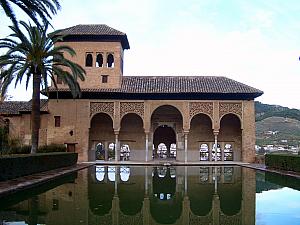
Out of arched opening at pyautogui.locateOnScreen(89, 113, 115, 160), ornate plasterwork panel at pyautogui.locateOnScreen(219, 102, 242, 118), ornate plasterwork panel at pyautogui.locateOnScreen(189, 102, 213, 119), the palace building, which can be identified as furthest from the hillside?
arched opening at pyautogui.locateOnScreen(89, 113, 115, 160)

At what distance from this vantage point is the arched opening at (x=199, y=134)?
3164cm

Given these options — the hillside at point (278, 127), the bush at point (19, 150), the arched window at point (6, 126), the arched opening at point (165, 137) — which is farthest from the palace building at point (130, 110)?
the hillside at point (278, 127)

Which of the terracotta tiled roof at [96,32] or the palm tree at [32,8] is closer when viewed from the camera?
the palm tree at [32,8]

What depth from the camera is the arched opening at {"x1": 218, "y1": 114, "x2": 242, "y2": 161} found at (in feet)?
103

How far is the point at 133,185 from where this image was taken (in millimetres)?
14438

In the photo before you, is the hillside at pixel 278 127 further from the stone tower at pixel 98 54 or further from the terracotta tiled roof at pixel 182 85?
the stone tower at pixel 98 54

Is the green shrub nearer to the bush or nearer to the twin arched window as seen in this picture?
the bush

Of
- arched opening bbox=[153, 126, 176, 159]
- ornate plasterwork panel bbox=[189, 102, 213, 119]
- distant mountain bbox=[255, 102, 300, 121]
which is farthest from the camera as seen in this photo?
distant mountain bbox=[255, 102, 300, 121]

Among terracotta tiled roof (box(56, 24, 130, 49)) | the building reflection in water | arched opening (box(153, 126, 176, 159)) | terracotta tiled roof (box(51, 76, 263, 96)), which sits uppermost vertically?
terracotta tiled roof (box(56, 24, 130, 49))

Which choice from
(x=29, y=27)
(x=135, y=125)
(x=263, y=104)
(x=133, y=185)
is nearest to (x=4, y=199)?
(x=133, y=185)

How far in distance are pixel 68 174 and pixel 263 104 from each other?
71533mm

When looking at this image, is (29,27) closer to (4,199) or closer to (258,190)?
(4,199)

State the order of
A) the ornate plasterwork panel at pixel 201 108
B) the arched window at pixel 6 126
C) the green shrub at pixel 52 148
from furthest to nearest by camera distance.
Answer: the arched window at pixel 6 126 → the ornate plasterwork panel at pixel 201 108 → the green shrub at pixel 52 148

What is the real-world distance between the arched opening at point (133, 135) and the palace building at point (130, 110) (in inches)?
3.1
